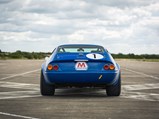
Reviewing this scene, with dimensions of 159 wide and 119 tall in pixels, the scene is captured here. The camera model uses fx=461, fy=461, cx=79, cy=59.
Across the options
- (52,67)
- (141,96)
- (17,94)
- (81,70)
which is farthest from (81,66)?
(17,94)

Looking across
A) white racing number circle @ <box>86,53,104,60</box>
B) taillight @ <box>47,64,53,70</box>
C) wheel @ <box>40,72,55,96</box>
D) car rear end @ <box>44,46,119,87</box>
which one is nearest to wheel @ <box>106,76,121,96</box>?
car rear end @ <box>44,46,119,87</box>

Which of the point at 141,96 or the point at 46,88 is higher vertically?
the point at 46,88

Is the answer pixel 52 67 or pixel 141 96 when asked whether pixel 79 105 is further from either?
pixel 141 96

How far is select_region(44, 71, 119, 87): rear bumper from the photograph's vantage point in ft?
34.9

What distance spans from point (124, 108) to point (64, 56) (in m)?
2.50

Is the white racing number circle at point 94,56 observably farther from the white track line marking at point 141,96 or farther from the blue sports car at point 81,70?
the white track line marking at point 141,96

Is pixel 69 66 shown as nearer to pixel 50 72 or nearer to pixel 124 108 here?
pixel 50 72

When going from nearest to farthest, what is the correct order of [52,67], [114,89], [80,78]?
[80,78], [52,67], [114,89]

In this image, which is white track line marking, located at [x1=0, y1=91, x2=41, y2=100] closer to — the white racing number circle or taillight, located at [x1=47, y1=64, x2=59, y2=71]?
taillight, located at [x1=47, y1=64, x2=59, y2=71]

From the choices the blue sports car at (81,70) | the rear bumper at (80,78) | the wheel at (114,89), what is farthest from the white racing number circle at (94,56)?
the wheel at (114,89)

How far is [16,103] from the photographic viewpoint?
9.67 meters

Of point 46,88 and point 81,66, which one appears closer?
point 81,66

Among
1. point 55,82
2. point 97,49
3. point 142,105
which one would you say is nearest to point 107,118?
point 142,105

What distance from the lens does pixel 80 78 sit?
35.0 feet
